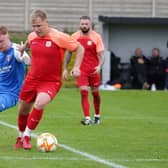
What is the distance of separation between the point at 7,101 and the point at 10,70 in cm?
46

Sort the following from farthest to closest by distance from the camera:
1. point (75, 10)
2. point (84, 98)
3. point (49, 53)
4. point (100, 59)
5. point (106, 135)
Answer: point (75, 10)
point (84, 98)
point (100, 59)
point (106, 135)
point (49, 53)

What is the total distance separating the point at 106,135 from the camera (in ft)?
43.2

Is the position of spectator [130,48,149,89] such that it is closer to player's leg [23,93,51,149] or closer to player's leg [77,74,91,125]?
player's leg [77,74,91,125]

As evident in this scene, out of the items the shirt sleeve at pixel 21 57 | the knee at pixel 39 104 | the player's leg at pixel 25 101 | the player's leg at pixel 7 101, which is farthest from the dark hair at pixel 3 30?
the knee at pixel 39 104

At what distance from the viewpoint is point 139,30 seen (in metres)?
31.4

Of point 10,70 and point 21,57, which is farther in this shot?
point 10,70

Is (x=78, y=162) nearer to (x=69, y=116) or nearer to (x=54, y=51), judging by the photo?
(x=54, y=51)

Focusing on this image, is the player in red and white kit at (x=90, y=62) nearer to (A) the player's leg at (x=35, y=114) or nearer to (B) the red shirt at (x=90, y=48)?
(B) the red shirt at (x=90, y=48)

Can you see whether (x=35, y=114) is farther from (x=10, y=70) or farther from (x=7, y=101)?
(x=10, y=70)

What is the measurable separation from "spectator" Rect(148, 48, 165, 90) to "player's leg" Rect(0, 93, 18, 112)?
58.8 ft

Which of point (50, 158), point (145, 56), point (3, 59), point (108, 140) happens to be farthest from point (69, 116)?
point (145, 56)

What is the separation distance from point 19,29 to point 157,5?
582cm

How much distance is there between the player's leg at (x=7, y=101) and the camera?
1087cm

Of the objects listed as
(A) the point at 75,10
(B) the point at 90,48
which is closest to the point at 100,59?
(B) the point at 90,48
